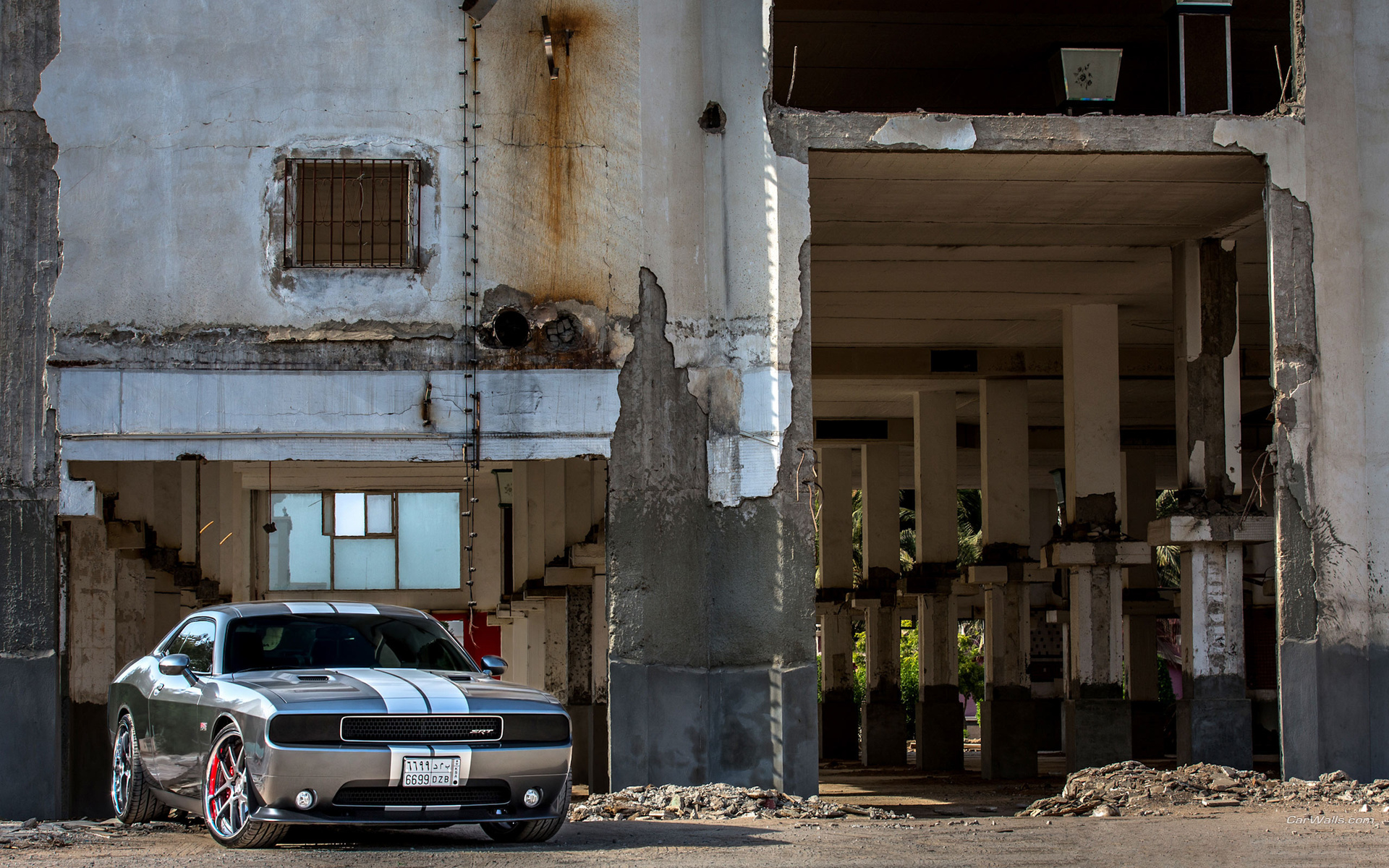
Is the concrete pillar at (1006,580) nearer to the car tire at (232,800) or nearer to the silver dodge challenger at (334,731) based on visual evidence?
the silver dodge challenger at (334,731)

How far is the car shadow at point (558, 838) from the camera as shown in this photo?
7828 mm

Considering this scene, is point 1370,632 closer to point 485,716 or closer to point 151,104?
point 485,716

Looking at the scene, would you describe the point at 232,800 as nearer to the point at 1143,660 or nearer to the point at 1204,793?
the point at 1204,793

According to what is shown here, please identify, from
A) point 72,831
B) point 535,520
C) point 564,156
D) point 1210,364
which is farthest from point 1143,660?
point 72,831

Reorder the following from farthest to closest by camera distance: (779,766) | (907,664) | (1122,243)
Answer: (907,664), (1122,243), (779,766)

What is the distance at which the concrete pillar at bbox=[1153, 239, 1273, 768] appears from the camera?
1394 centimetres

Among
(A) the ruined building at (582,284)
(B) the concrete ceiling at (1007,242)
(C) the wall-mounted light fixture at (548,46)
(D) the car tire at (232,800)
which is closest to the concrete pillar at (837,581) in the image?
(B) the concrete ceiling at (1007,242)

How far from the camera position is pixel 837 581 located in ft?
98.5

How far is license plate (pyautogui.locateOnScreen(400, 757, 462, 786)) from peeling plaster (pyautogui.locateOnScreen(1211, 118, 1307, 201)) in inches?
327

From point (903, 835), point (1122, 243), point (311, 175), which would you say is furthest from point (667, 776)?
point (1122, 243)

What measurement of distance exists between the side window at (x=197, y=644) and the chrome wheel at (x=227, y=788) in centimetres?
75

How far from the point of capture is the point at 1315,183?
1211cm

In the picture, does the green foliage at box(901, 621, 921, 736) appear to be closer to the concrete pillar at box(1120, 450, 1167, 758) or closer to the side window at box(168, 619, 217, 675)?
the concrete pillar at box(1120, 450, 1167, 758)

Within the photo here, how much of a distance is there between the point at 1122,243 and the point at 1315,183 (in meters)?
3.48
